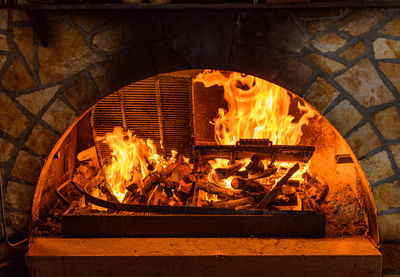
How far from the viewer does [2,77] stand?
151 inches

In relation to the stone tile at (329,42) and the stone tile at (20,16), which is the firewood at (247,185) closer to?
the stone tile at (329,42)

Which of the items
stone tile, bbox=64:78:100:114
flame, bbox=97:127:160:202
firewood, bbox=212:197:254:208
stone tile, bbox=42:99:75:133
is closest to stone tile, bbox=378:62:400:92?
firewood, bbox=212:197:254:208

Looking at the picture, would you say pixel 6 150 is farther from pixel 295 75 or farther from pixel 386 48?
pixel 386 48

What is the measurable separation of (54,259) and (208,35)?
2682mm

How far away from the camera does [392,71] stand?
3723mm

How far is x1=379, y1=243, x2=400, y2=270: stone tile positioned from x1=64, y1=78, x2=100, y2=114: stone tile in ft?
10.8

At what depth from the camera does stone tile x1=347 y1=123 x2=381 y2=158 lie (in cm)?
379

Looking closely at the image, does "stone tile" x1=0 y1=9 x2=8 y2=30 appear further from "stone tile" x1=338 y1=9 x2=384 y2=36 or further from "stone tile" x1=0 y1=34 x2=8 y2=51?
"stone tile" x1=338 y1=9 x2=384 y2=36

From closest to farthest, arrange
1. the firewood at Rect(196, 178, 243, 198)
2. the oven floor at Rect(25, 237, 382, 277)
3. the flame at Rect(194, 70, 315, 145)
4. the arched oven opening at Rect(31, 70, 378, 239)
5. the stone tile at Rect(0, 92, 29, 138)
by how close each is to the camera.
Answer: the oven floor at Rect(25, 237, 382, 277), the stone tile at Rect(0, 92, 29, 138), the arched oven opening at Rect(31, 70, 378, 239), the firewood at Rect(196, 178, 243, 198), the flame at Rect(194, 70, 315, 145)

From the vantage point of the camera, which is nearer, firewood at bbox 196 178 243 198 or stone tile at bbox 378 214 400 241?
stone tile at bbox 378 214 400 241

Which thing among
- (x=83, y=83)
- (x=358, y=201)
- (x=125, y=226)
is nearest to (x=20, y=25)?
(x=83, y=83)

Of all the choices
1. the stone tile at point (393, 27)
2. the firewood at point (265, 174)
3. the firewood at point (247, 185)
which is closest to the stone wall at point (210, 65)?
the stone tile at point (393, 27)

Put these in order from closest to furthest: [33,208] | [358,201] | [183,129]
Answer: [33,208]
[358,201]
[183,129]

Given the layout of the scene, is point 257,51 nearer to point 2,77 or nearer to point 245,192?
point 245,192
